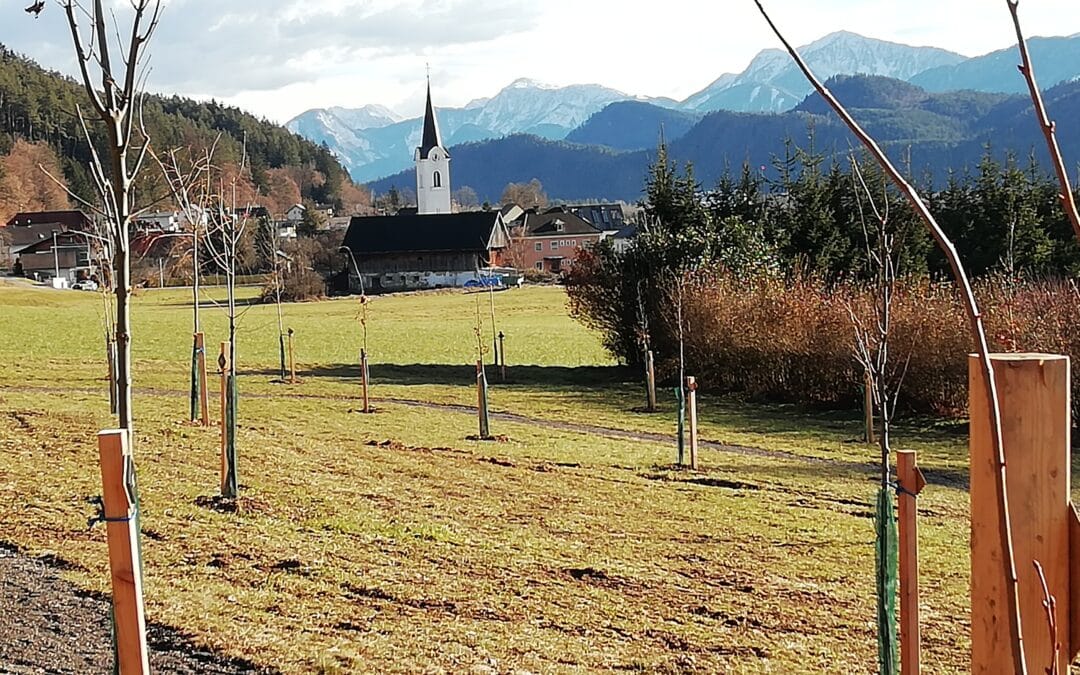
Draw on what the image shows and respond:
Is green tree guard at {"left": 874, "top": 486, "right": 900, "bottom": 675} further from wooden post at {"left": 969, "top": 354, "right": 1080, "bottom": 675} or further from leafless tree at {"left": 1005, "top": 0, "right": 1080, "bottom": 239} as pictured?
leafless tree at {"left": 1005, "top": 0, "right": 1080, "bottom": 239}

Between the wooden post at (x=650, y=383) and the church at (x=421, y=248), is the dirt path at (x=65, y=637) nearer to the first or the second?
the wooden post at (x=650, y=383)

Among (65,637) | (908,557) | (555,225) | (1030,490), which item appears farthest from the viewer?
(555,225)

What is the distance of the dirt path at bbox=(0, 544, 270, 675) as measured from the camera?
5.38 metres

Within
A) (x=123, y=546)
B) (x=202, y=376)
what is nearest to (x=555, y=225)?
(x=202, y=376)

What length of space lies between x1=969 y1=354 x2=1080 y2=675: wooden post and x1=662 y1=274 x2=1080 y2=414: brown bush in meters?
14.5

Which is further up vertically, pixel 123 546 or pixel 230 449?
pixel 123 546

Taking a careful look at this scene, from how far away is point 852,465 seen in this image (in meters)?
14.1

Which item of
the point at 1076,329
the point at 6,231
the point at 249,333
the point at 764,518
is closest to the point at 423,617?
the point at 764,518

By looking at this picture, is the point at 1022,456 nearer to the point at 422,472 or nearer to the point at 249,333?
A: the point at 422,472

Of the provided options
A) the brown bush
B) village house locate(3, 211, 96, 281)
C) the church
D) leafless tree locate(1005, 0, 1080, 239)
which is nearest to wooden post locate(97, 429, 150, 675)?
leafless tree locate(1005, 0, 1080, 239)

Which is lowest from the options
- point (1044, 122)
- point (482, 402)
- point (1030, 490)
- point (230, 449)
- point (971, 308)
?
point (482, 402)

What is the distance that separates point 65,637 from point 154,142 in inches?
1732

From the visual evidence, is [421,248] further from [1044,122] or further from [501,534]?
[1044,122]

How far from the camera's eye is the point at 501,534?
868 cm
